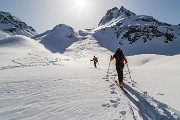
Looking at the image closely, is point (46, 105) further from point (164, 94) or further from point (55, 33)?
point (55, 33)

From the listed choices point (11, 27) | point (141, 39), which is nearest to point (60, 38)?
point (141, 39)

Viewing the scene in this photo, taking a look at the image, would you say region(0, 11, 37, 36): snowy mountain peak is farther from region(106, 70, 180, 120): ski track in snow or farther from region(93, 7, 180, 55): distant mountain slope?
region(106, 70, 180, 120): ski track in snow

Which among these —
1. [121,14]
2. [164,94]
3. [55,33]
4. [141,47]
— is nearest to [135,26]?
[141,47]

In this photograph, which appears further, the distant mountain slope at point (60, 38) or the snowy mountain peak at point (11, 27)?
the snowy mountain peak at point (11, 27)

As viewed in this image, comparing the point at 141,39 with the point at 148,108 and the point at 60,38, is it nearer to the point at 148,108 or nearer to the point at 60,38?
the point at 60,38

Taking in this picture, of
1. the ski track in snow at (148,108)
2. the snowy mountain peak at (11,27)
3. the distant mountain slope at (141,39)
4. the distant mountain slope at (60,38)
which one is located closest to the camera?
the ski track in snow at (148,108)

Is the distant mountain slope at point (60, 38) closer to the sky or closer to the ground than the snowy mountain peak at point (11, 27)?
closer to the ground

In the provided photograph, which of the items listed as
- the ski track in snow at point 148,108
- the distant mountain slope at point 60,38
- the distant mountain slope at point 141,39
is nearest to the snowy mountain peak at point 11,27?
the distant mountain slope at point 60,38

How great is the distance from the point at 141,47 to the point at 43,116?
105215 millimetres

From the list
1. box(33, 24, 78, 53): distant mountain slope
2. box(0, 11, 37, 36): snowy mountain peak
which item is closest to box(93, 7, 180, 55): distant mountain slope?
box(33, 24, 78, 53): distant mountain slope

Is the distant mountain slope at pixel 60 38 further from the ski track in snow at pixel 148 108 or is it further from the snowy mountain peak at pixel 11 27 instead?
the ski track in snow at pixel 148 108

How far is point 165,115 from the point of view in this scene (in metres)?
7.68

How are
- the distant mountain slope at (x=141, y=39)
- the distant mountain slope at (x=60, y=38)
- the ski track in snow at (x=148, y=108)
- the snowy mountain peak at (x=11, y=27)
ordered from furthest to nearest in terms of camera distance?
the snowy mountain peak at (x=11, y=27), the distant mountain slope at (x=60, y=38), the distant mountain slope at (x=141, y=39), the ski track in snow at (x=148, y=108)

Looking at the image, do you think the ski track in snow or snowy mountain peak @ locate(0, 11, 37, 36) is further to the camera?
snowy mountain peak @ locate(0, 11, 37, 36)
